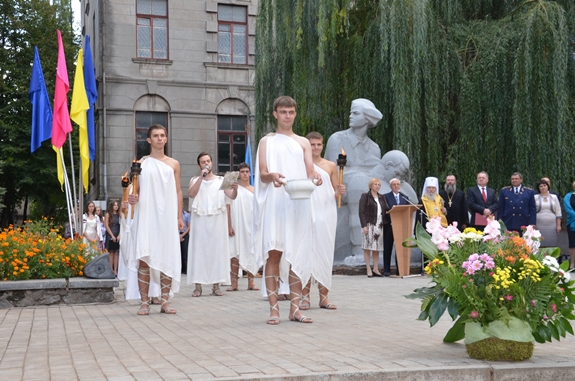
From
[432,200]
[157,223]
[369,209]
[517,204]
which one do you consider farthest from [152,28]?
[157,223]

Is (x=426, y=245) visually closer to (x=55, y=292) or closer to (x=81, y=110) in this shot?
(x=55, y=292)

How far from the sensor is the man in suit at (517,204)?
16375mm

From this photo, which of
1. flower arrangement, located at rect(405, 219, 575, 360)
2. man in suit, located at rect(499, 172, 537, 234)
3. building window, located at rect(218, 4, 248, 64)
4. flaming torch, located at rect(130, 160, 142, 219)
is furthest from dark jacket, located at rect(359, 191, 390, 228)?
building window, located at rect(218, 4, 248, 64)

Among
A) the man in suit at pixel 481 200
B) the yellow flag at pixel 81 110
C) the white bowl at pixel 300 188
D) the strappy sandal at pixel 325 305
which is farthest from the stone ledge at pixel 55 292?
the man in suit at pixel 481 200

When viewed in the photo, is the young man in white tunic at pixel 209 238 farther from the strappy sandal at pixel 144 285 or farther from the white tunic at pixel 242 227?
the strappy sandal at pixel 144 285

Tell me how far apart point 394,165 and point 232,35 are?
2050cm

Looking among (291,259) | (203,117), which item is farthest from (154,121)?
(291,259)

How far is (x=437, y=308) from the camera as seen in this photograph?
6.43 metres

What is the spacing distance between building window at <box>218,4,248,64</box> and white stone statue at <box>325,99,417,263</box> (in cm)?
1895

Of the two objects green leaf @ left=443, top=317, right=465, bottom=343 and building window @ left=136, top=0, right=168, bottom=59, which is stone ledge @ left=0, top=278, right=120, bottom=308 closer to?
green leaf @ left=443, top=317, right=465, bottom=343

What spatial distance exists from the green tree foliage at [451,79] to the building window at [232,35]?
15.5 meters

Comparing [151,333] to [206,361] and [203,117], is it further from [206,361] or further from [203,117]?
[203,117]

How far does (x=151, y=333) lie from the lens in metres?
8.04

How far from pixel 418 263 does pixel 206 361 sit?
11731mm
